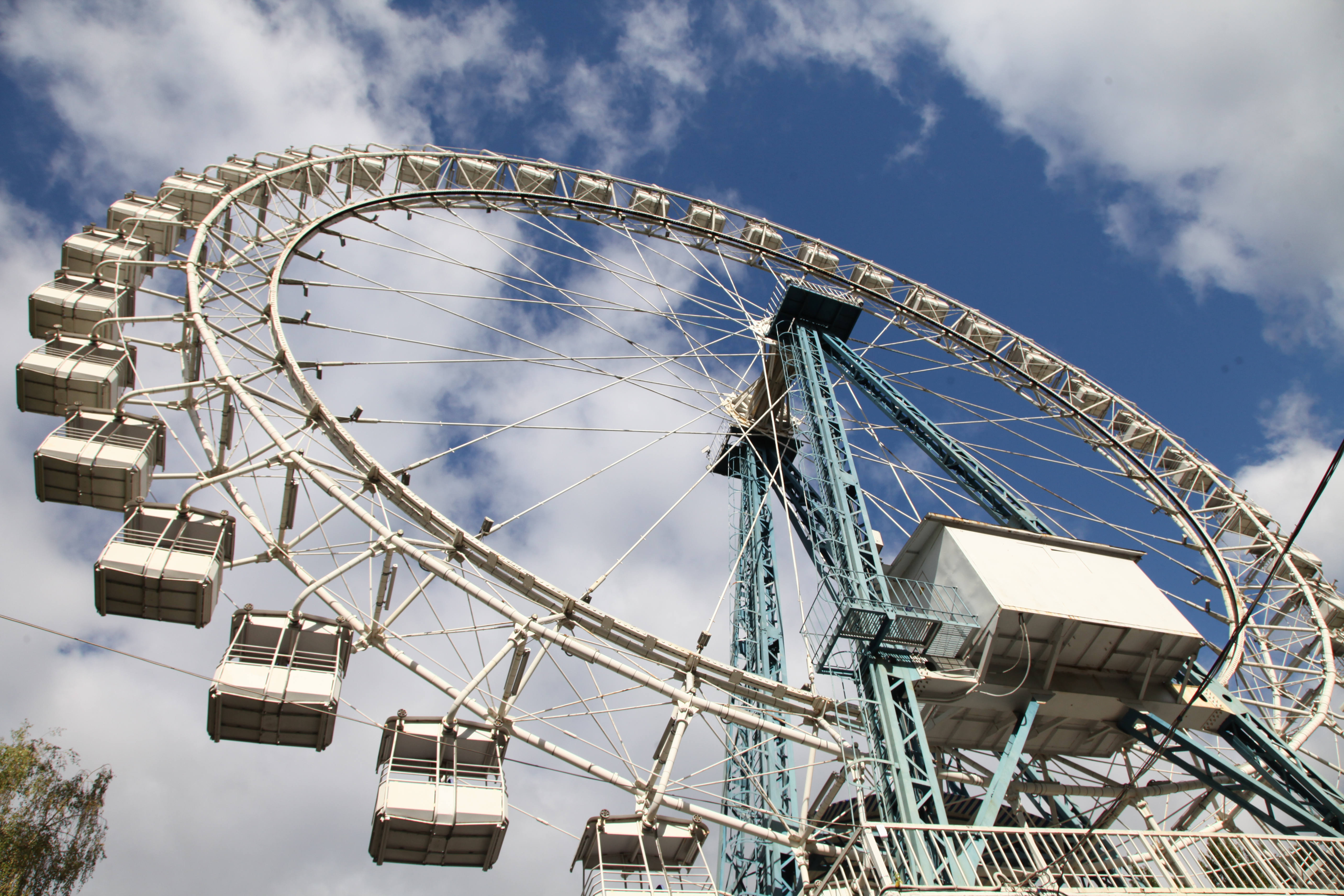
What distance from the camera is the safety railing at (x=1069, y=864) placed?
462 inches

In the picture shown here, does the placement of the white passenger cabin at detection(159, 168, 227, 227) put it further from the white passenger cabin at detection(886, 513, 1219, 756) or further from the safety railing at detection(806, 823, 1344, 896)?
the safety railing at detection(806, 823, 1344, 896)

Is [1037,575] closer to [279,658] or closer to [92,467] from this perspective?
[279,658]

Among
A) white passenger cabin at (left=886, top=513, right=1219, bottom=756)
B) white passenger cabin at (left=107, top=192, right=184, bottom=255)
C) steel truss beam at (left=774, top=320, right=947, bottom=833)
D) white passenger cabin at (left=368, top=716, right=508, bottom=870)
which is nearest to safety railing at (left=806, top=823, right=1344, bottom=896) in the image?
steel truss beam at (left=774, top=320, right=947, bottom=833)

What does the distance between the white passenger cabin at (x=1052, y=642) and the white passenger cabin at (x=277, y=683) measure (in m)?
9.60

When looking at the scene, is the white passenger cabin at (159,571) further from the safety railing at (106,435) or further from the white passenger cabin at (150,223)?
the white passenger cabin at (150,223)

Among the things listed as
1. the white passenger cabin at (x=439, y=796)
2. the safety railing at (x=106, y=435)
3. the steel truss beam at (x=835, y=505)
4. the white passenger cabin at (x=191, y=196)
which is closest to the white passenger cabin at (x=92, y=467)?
the safety railing at (x=106, y=435)

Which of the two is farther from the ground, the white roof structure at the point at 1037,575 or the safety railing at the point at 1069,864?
the white roof structure at the point at 1037,575

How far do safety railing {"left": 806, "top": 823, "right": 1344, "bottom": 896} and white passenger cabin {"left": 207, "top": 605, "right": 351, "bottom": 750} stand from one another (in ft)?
24.5

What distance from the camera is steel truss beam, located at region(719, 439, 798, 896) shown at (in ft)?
59.0

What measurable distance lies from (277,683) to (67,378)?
859cm

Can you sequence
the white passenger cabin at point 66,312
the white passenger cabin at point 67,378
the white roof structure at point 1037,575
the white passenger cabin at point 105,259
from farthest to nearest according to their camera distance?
the white passenger cabin at point 105,259 < the white passenger cabin at point 66,312 < the white passenger cabin at point 67,378 < the white roof structure at point 1037,575

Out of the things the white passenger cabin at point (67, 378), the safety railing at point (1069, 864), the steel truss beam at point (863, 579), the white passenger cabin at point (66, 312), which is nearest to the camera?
the safety railing at point (1069, 864)

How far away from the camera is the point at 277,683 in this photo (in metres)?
12.7

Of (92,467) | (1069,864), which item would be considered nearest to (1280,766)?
(1069,864)
